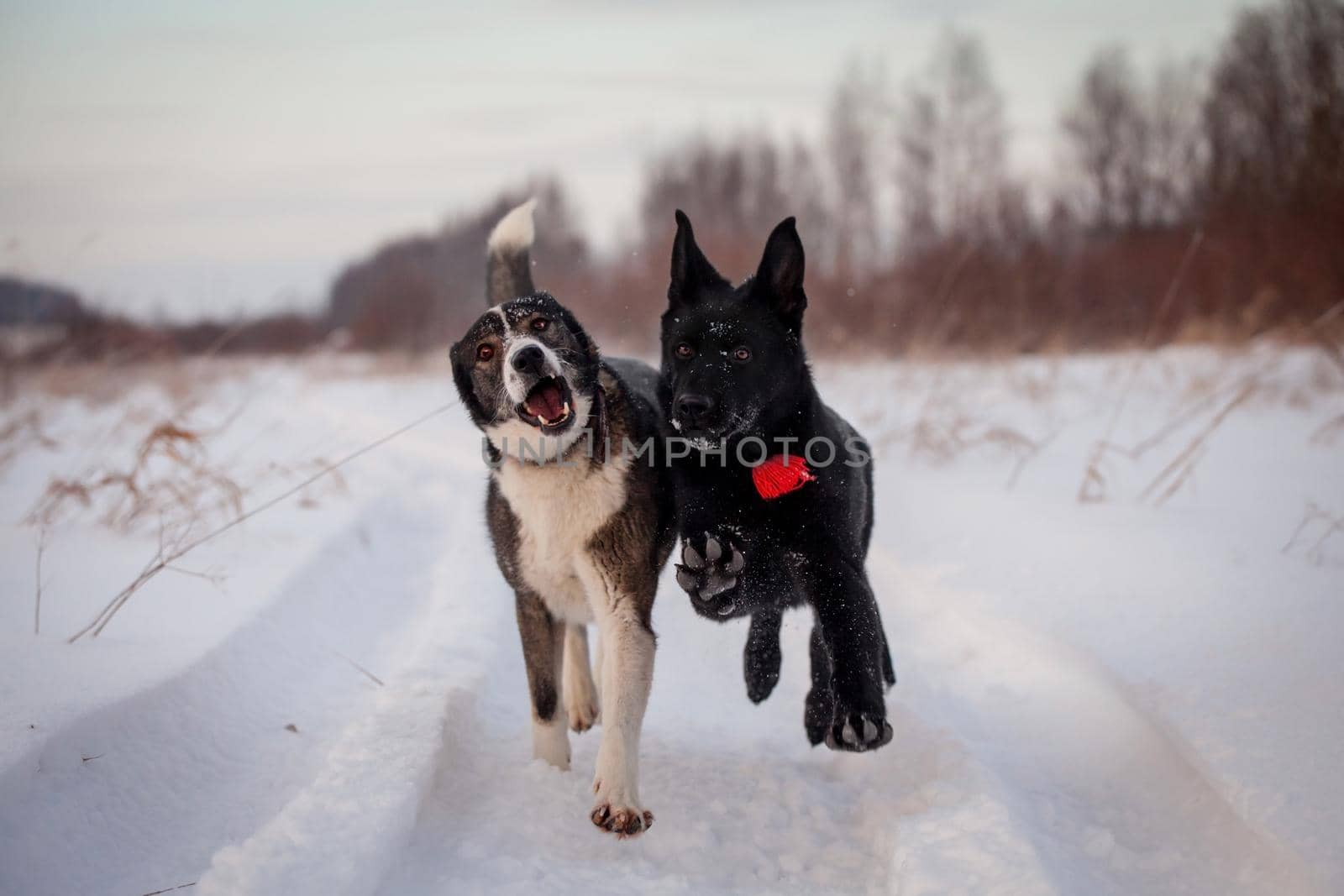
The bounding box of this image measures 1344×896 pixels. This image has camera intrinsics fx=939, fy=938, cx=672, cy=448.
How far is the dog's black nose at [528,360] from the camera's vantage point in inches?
111

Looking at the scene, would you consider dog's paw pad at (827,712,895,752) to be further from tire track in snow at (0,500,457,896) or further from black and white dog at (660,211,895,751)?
tire track in snow at (0,500,457,896)

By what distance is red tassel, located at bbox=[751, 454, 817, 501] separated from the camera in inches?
114

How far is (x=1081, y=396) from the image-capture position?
31.6ft

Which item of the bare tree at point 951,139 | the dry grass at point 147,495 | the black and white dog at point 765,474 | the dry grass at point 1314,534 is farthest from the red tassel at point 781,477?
the bare tree at point 951,139

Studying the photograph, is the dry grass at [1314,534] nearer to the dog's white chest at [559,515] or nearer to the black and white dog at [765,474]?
the black and white dog at [765,474]

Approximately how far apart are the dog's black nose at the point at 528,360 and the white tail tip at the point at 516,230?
47.6 inches

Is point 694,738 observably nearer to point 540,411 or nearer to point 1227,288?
point 540,411

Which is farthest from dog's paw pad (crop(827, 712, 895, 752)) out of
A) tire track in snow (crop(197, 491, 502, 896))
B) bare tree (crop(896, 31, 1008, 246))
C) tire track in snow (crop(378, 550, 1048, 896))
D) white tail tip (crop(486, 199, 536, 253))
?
bare tree (crop(896, 31, 1008, 246))

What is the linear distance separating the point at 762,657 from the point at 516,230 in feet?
6.61

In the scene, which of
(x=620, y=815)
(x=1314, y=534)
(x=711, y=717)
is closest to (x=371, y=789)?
(x=620, y=815)

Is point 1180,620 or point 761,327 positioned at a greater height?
point 761,327

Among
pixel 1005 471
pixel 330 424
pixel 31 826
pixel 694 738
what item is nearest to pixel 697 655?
pixel 694 738

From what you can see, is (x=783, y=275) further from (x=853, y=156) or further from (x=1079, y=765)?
(x=853, y=156)

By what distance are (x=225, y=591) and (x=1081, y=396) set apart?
8.32 meters
